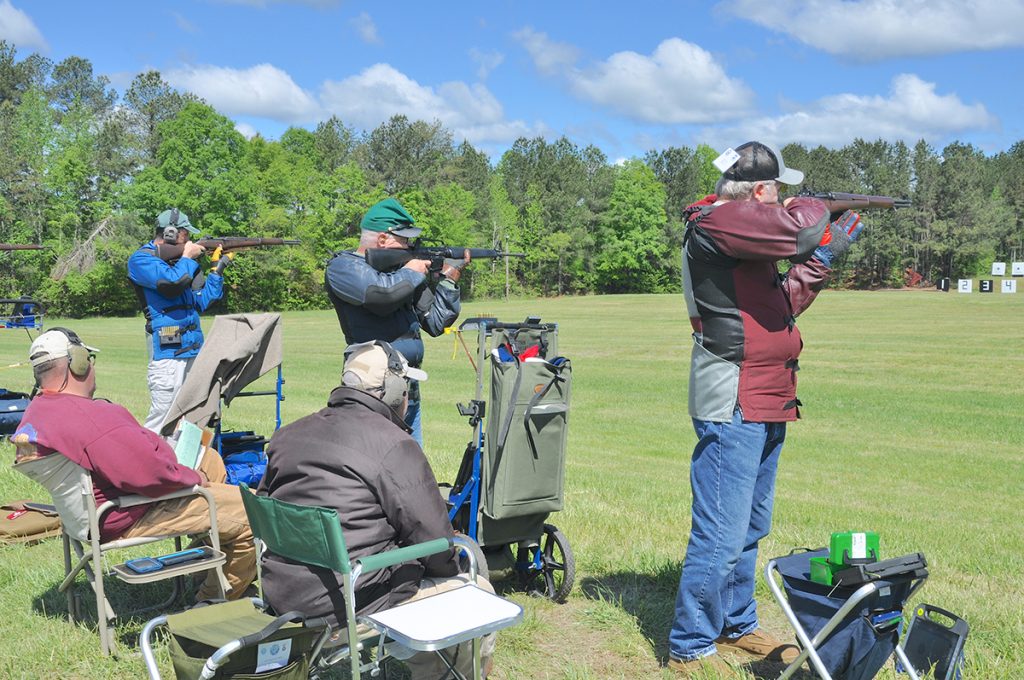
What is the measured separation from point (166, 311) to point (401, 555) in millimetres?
5475

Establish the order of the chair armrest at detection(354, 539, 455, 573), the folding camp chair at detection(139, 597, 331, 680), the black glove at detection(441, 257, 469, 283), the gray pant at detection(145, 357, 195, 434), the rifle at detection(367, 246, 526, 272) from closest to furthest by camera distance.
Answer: the folding camp chair at detection(139, 597, 331, 680) → the chair armrest at detection(354, 539, 455, 573) → the rifle at detection(367, 246, 526, 272) → the black glove at detection(441, 257, 469, 283) → the gray pant at detection(145, 357, 195, 434)

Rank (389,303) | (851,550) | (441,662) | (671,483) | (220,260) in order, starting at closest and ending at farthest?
(851,550)
(441,662)
(389,303)
(220,260)
(671,483)

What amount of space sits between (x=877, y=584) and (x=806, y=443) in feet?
34.6

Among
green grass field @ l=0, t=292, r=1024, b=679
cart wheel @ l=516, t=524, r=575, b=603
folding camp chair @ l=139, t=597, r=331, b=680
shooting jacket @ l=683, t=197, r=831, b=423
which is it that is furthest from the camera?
cart wheel @ l=516, t=524, r=575, b=603

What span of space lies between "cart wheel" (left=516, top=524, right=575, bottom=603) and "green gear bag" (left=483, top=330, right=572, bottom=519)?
0.97 ft

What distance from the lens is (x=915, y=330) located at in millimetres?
34250

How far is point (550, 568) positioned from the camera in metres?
5.15

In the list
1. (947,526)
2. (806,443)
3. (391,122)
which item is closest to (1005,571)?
(947,526)

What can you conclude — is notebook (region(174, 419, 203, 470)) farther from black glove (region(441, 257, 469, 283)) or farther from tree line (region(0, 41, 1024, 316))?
tree line (region(0, 41, 1024, 316))

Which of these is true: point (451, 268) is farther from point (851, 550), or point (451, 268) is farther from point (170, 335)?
point (170, 335)

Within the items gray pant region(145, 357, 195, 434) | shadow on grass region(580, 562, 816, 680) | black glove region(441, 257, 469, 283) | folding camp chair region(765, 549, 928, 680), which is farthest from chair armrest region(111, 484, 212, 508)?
gray pant region(145, 357, 195, 434)

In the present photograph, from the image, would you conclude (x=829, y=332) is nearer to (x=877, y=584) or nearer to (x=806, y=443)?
(x=806, y=443)

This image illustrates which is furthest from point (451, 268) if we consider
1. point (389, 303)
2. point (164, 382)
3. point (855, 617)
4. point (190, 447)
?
point (164, 382)

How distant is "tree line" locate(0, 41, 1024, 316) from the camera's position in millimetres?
52438
